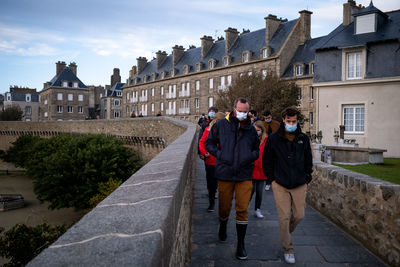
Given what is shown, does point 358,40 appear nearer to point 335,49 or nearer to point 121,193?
point 335,49

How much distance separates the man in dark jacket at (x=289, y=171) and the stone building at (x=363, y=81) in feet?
57.1

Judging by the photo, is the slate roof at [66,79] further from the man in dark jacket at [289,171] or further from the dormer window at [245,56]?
the man in dark jacket at [289,171]

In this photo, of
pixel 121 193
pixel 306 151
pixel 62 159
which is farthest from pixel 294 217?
pixel 62 159

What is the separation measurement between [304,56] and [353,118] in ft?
68.7

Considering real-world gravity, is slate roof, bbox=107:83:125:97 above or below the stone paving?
above

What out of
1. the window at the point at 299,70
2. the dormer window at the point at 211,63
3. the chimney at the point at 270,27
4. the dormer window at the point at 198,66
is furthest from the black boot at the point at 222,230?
the dormer window at the point at 198,66

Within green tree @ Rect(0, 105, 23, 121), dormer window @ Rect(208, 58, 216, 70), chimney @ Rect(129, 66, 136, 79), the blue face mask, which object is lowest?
the blue face mask

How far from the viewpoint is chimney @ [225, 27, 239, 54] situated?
49766 millimetres

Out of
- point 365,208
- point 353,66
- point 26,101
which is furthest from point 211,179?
point 26,101

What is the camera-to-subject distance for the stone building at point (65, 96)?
244ft

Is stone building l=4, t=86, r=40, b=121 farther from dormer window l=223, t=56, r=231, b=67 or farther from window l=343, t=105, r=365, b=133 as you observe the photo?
window l=343, t=105, r=365, b=133

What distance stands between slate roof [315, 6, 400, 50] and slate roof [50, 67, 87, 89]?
210ft

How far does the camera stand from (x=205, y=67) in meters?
52.1

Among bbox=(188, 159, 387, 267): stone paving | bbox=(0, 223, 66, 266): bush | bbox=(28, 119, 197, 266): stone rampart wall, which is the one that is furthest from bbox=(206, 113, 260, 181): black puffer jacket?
bbox=(0, 223, 66, 266): bush
